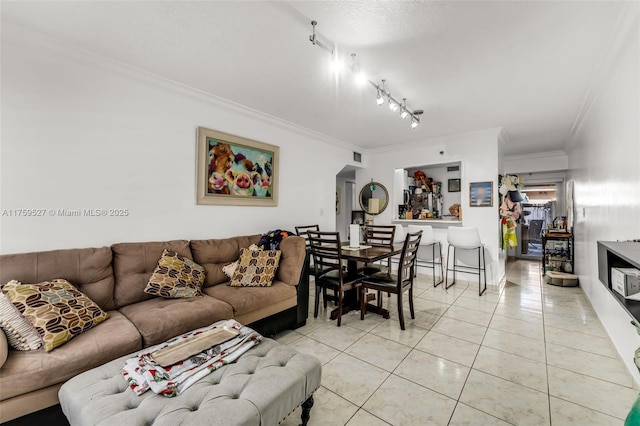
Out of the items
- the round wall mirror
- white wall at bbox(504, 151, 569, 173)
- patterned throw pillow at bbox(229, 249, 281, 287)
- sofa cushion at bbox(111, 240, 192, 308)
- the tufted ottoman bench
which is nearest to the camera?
the tufted ottoman bench

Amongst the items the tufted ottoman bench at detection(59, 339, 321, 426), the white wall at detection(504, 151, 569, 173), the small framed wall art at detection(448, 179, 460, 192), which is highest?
the white wall at detection(504, 151, 569, 173)

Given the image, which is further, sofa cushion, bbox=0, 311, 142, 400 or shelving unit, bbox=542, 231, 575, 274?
shelving unit, bbox=542, 231, 575, 274

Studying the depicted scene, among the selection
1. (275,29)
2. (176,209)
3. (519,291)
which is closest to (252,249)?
(176,209)

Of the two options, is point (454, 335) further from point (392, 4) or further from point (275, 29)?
point (275, 29)

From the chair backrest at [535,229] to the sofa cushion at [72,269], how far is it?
9.02m

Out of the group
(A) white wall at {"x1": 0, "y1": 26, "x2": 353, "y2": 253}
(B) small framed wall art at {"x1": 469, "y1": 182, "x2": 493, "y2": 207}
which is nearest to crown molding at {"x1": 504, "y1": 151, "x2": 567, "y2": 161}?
(B) small framed wall art at {"x1": 469, "y1": 182, "x2": 493, "y2": 207}

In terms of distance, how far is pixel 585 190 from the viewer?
3525 millimetres

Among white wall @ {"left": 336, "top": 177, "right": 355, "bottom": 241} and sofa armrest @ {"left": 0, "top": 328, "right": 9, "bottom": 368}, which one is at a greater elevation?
white wall @ {"left": 336, "top": 177, "right": 355, "bottom": 241}

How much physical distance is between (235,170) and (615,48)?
365cm

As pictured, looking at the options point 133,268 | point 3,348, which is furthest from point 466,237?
point 3,348

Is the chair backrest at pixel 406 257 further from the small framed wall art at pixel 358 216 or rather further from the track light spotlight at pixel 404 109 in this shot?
the small framed wall art at pixel 358 216

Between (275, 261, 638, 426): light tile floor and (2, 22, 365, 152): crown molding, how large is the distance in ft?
8.84

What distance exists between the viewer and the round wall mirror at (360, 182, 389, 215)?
5.50m

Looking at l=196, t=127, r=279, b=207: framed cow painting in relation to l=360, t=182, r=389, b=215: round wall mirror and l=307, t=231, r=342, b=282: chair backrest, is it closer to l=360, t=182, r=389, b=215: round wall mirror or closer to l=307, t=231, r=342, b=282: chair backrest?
l=307, t=231, r=342, b=282: chair backrest
